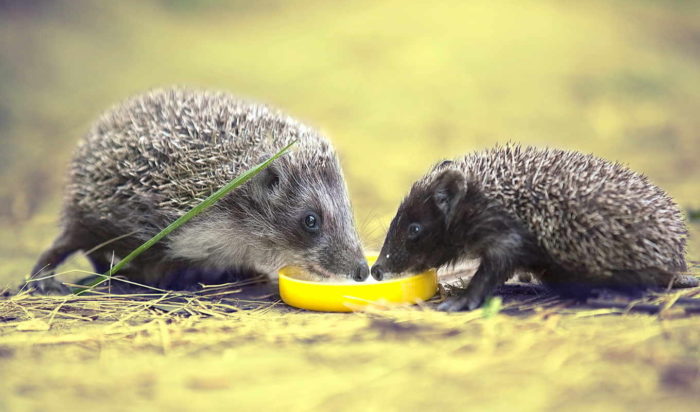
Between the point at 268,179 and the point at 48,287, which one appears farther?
the point at 48,287

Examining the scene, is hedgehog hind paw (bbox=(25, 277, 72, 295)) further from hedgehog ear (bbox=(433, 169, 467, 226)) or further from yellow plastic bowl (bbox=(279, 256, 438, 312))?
hedgehog ear (bbox=(433, 169, 467, 226))

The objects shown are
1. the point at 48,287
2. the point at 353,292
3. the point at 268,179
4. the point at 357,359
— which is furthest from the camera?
the point at 48,287

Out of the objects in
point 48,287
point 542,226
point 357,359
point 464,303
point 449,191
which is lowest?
point 357,359

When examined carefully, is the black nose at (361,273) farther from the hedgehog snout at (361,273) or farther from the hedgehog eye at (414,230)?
the hedgehog eye at (414,230)

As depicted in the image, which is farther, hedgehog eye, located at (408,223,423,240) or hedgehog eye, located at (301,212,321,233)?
hedgehog eye, located at (301,212,321,233)

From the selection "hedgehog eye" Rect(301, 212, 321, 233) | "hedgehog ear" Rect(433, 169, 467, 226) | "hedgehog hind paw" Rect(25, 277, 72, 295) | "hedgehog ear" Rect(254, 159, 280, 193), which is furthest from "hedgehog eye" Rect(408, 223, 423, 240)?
"hedgehog hind paw" Rect(25, 277, 72, 295)

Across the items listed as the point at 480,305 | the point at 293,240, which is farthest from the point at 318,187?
the point at 480,305

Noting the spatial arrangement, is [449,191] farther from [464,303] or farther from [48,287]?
[48,287]

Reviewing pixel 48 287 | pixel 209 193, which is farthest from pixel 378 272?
pixel 48 287
